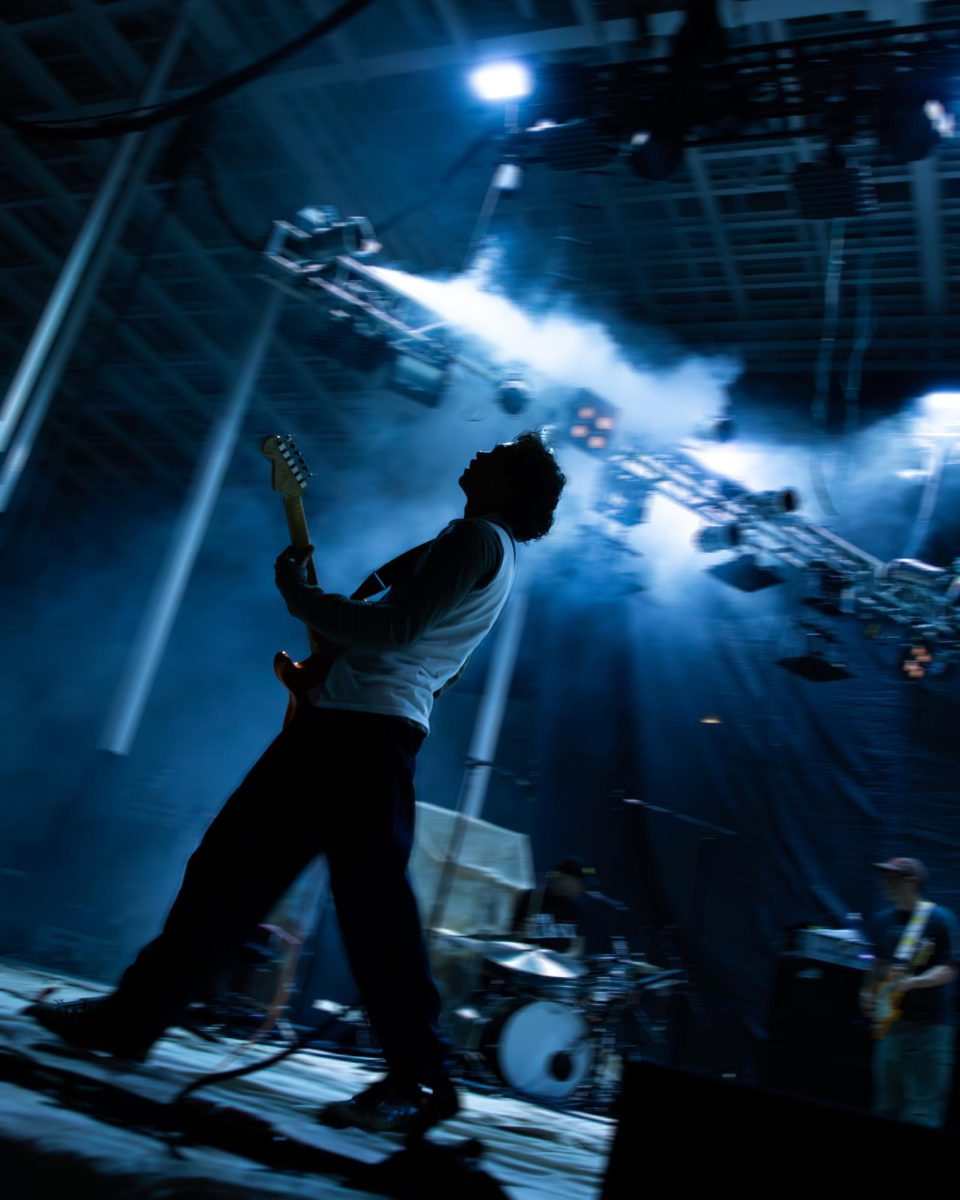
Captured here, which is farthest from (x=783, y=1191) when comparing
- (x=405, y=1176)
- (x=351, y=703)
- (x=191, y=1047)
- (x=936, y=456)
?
(x=936, y=456)

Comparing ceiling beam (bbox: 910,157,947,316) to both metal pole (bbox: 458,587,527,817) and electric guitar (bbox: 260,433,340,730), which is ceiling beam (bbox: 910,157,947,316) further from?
electric guitar (bbox: 260,433,340,730)

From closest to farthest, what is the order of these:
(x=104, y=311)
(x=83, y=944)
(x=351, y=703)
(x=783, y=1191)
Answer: (x=783, y=1191) → (x=351, y=703) → (x=83, y=944) → (x=104, y=311)

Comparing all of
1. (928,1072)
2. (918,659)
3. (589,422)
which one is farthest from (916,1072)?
(589,422)

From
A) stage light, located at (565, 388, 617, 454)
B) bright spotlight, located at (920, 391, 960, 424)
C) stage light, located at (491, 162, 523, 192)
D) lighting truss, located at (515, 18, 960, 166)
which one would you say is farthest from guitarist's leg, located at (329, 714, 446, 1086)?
bright spotlight, located at (920, 391, 960, 424)

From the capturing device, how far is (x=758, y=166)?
6.96 metres

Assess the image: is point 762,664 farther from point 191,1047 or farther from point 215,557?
point 215,557

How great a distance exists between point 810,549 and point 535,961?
12.8 ft

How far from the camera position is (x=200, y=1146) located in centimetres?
134

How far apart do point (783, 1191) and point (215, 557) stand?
458 inches

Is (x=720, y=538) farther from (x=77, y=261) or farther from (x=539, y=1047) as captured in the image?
(x=77, y=261)

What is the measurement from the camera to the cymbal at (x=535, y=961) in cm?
486

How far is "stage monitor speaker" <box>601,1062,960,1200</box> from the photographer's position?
0.89 m

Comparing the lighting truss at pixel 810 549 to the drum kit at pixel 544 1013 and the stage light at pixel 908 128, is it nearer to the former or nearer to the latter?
the stage light at pixel 908 128

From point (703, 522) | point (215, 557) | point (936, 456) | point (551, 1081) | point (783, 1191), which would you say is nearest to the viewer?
point (783, 1191)
